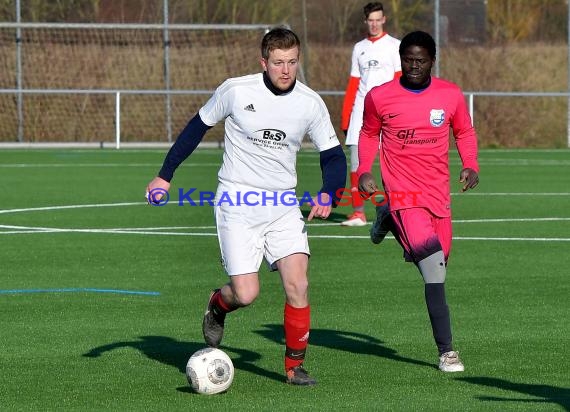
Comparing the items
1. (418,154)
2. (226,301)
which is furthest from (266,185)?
(418,154)

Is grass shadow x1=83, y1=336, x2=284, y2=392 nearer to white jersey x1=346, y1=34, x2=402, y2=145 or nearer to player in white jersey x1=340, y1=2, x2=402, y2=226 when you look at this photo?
player in white jersey x1=340, y1=2, x2=402, y2=226

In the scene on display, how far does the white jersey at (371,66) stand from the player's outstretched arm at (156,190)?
7877 mm

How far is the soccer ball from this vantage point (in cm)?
748

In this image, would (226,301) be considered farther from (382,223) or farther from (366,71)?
(366,71)

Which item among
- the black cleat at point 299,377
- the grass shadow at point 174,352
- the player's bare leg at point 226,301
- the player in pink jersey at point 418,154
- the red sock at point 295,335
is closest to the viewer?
the black cleat at point 299,377

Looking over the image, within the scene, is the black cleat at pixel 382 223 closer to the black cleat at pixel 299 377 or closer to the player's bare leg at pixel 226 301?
the player's bare leg at pixel 226 301

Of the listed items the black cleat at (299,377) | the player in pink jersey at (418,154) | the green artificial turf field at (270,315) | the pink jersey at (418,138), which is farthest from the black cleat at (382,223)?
the black cleat at (299,377)

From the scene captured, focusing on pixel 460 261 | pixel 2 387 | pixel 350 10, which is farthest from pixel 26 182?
pixel 350 10

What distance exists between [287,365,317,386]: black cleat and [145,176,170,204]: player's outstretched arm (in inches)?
48.1

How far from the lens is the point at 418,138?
870 centimetres

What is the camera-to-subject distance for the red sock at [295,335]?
25.7 feet

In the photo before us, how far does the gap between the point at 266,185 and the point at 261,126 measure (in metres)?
0.33

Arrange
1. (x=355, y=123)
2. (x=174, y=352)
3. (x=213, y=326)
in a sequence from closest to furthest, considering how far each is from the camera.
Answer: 1. (x=213, y=326)
2. (x=174, y=352)
3. (x=355, y=123)

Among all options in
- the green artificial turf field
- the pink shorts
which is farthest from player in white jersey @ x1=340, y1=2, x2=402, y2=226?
the pink shorts
